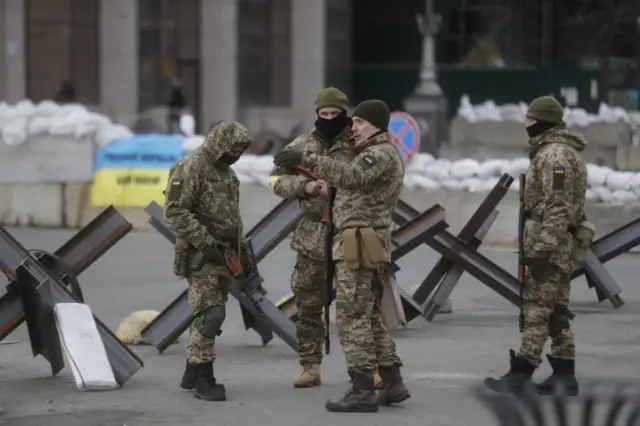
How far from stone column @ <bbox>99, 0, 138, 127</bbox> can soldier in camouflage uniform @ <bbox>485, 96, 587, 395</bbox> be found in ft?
103

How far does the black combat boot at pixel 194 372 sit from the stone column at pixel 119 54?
3112cm

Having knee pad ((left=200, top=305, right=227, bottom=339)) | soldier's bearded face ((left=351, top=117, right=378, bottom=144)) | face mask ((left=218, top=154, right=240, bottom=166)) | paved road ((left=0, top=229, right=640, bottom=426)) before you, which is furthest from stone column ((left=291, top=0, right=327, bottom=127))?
soldier's bearded face ((left=351, top=117, right=378, bottom=144))

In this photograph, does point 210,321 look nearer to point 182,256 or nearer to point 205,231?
point 182,256

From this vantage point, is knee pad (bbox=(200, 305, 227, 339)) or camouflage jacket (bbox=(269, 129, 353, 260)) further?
camouflage jacket (bbox=(269, 129, 353, 260))

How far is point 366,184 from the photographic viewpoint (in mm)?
8297

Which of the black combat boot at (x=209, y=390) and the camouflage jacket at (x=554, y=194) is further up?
the camouflage jacket at (x=554, y=194)

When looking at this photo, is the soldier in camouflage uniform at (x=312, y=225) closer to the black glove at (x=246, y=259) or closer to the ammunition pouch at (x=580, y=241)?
the black glove at (x=246, y=259)

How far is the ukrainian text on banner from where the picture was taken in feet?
60.6

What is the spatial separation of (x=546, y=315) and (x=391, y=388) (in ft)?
3.39

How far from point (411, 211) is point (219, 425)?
Result: 4409mm

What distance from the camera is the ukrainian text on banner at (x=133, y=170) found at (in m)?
18.5

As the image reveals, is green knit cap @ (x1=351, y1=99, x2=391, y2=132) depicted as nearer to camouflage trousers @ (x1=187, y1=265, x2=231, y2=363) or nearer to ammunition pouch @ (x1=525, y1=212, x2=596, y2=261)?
ammunition pouch @ (x1=525, y1=212, x2=596, y2=261)

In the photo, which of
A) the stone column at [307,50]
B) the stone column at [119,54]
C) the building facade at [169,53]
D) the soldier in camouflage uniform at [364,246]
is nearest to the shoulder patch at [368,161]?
the soldier in camouflage uniform at [364,246]

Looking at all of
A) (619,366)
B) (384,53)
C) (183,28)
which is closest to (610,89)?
(384,53)
